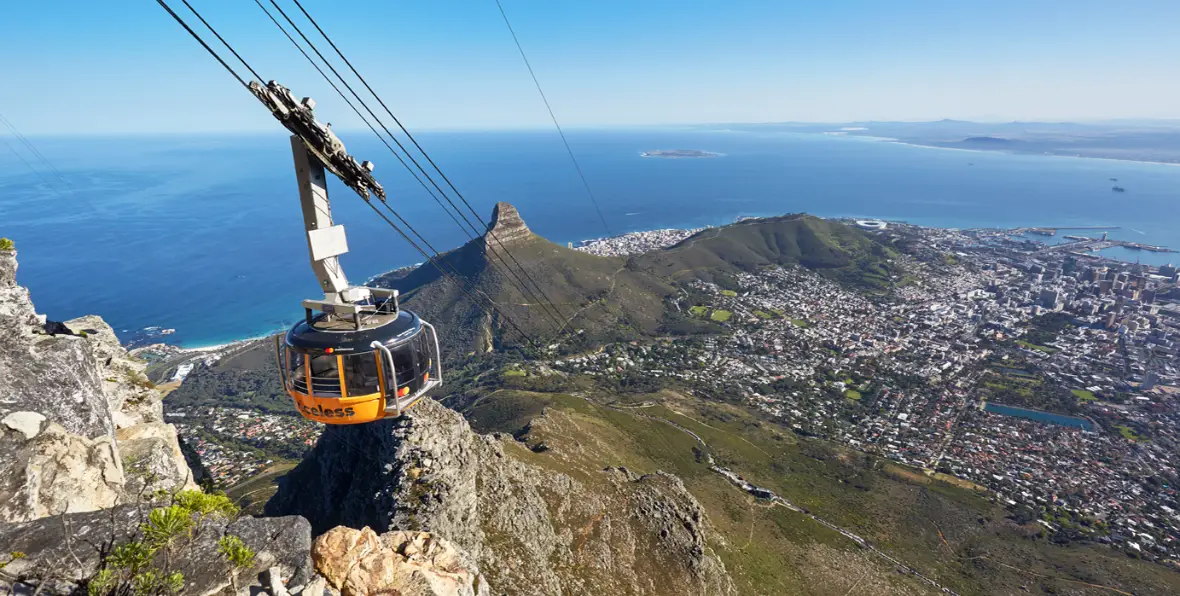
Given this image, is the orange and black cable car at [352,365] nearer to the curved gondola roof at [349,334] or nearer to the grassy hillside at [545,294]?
the curved gondola roof at [349,334]

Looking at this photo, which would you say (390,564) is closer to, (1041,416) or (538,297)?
(538,297)

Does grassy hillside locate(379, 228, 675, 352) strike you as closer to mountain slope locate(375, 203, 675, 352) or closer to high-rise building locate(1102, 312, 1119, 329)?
mountain slope locate(375, 203, 675, 352)

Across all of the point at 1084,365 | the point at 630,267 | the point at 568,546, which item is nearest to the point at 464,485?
the point at 568,546

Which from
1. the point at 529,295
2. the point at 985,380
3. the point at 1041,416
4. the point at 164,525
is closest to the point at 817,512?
the point at 164,525

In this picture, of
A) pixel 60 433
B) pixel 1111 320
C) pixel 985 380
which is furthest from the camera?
pixel 1111 320

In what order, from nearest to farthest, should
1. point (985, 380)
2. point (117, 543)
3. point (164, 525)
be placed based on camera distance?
point (164, 525), point (117, 543), point (985, 380)

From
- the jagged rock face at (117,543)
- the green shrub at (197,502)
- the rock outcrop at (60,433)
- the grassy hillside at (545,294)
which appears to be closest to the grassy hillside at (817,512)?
the rock outcrop at (60,433)

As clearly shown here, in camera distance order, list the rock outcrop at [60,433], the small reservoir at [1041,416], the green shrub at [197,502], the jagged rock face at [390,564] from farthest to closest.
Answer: the small reservoir at [1041,416] → the jagged rock face at [390,564] → the rock outcrop at [60,433] → the green shrub at [197,502]

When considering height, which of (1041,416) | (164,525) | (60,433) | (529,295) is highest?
(164,525)
